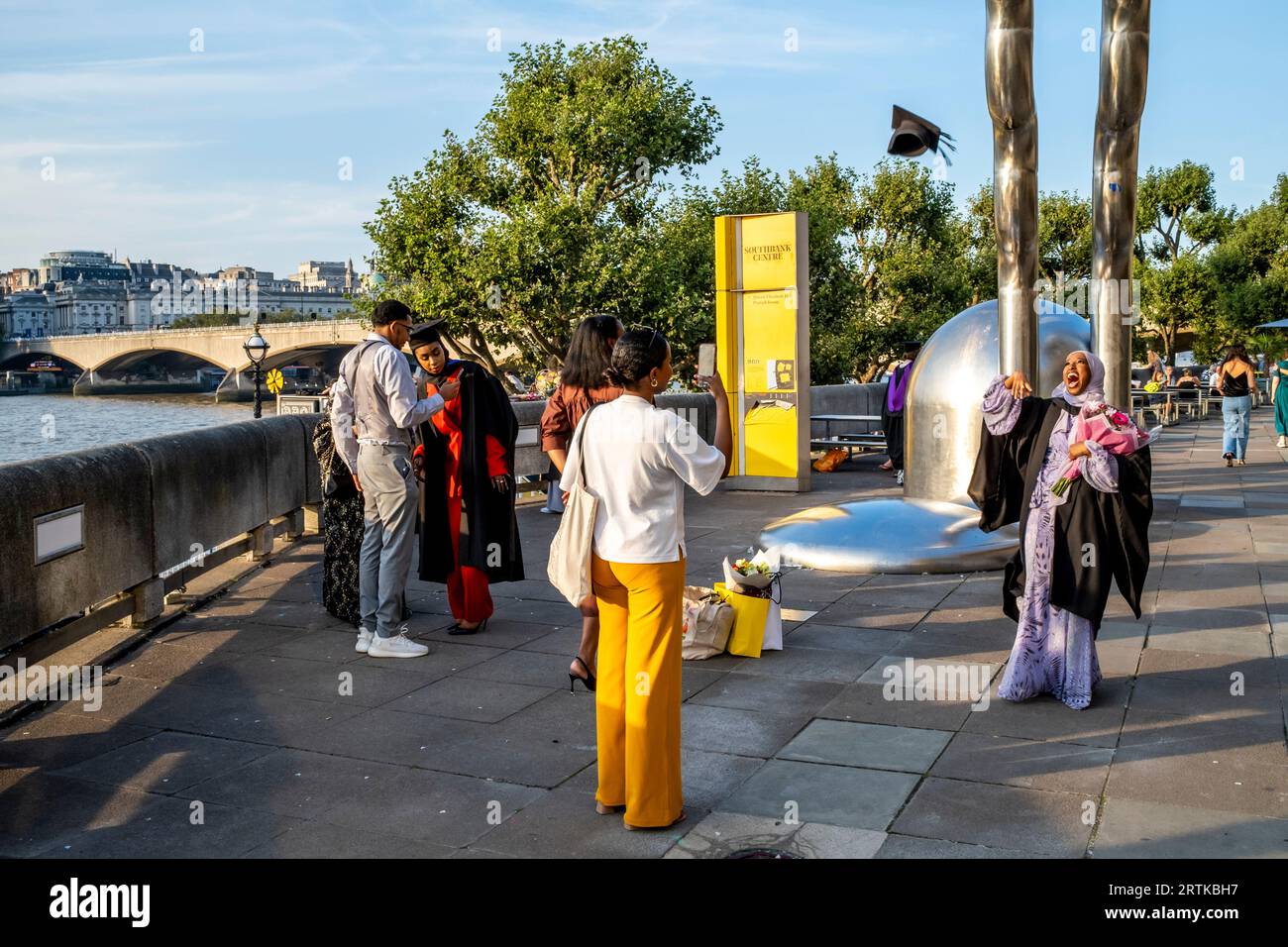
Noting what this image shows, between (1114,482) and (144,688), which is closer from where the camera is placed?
(1114,482)

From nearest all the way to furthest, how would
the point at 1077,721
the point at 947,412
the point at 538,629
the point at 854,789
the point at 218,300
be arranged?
the point at 854,789, the point at 1077,721, the point at 538,629, the point at 947,412, the point at 218,300

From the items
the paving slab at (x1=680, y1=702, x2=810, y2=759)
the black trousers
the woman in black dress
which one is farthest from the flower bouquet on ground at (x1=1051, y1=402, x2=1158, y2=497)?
the black trousers

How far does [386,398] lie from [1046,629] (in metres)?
3.52

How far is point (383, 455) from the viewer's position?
21.7 ft

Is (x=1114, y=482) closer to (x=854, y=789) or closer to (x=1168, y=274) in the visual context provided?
(x=854, y=789)

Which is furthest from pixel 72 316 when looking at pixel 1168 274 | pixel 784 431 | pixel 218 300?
pixel 784 431

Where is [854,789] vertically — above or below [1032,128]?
below

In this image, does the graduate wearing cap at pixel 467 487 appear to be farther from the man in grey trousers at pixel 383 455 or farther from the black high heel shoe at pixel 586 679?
the black high heel shoe at pixel 586 679

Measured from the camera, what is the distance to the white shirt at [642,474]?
412 cm

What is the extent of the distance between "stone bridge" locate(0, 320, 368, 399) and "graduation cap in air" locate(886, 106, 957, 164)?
2440 inches

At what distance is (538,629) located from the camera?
739 centimetres
